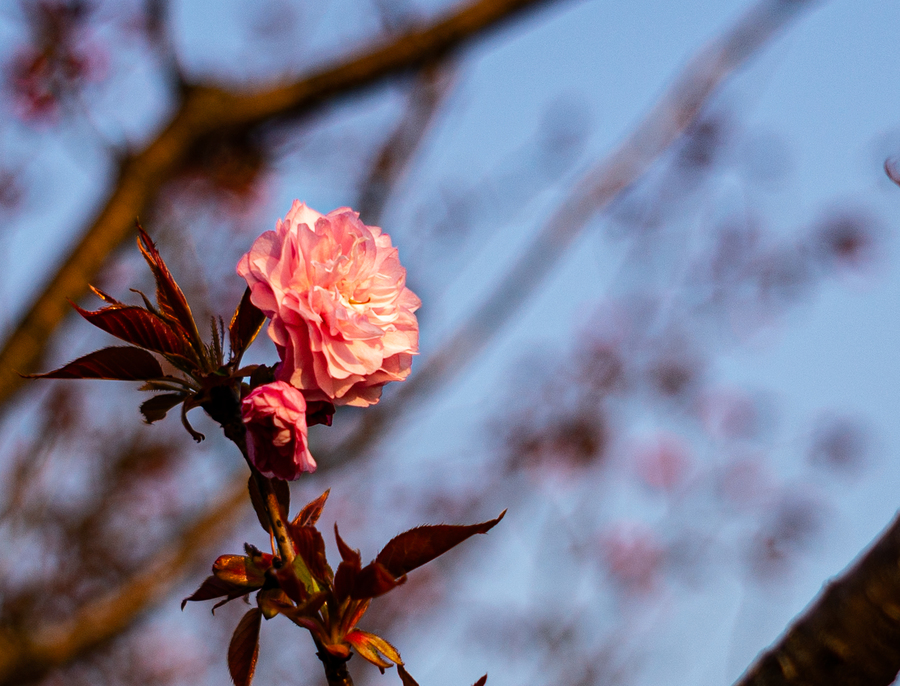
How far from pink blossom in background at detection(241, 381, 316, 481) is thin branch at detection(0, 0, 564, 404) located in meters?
2.47

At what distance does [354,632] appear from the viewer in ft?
2.67

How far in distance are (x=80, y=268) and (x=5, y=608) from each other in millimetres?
2022

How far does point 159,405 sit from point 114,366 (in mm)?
72

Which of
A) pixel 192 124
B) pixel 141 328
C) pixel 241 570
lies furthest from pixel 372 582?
pixel 192 124

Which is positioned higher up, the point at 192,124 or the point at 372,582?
the point at 192,124

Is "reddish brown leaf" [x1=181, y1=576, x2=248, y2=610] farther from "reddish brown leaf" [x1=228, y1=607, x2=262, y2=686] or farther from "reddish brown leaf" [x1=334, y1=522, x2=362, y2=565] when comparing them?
"reddish brown leaf" [x1=334, y1=522, x2=362, y2=565]

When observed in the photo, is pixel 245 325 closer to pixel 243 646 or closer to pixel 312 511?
pixel 312 511

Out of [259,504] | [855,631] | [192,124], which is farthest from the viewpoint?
[192,124]

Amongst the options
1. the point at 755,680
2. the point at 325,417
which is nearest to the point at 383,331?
the point at 325,417

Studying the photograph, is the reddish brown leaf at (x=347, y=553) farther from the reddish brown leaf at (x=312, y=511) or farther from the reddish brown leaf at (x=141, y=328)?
the reddish brown leaf at (x=141, y=328)

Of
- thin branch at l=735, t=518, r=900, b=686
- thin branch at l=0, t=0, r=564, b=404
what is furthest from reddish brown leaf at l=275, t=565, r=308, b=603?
thin branch at l=0, t=0, r=564, b=404

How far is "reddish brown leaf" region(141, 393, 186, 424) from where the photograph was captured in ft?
2.91

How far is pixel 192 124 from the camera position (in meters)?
3.17

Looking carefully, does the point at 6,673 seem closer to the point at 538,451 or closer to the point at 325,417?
the point at 325,417
